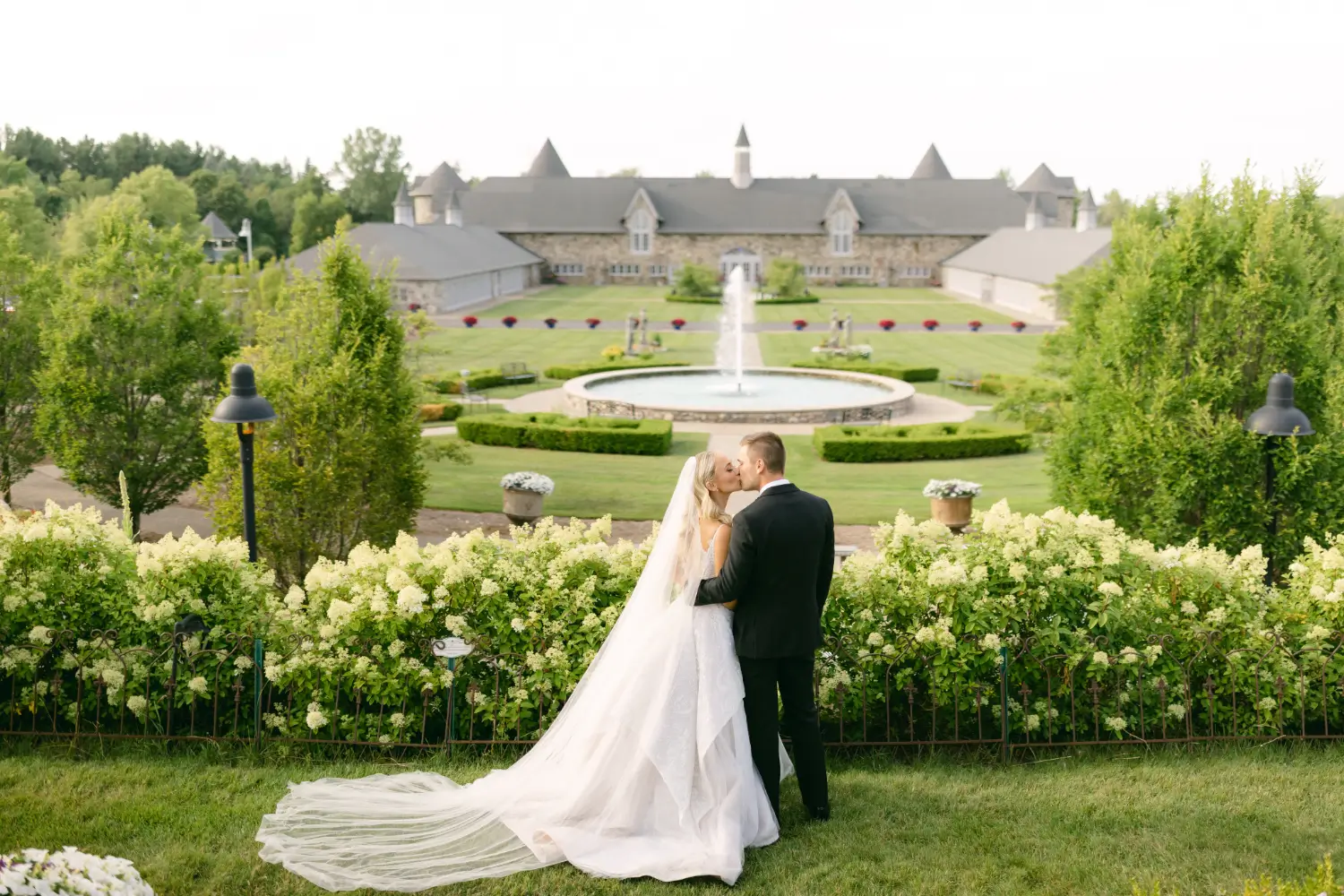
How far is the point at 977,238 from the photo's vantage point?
7888cm

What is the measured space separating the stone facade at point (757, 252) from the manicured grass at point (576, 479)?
55.7 meters

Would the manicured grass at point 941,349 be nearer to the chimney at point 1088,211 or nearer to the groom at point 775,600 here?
the groom at point 775,600

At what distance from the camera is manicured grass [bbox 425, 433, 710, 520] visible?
1881 cm

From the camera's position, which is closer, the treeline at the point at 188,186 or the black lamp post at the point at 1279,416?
the black lamp post at the point at 1279,416

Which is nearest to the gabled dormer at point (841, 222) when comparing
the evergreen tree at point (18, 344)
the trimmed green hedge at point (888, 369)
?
the trimmed green hedge at point (888, 369)

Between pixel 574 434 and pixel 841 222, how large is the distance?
5904cm

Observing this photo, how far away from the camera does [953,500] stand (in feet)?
55.9

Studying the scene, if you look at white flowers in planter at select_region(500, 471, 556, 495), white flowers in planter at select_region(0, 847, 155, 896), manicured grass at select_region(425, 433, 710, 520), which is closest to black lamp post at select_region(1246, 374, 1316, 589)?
white flowers in planter at select_region(0, 847, 155, 896)

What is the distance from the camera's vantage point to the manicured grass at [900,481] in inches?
725

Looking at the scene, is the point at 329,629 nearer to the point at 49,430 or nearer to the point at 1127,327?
the point at 1127,327

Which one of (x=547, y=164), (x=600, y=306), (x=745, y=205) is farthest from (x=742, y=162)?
(x=600, y=306)

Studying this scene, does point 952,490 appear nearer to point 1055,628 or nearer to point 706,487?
point 1055,628

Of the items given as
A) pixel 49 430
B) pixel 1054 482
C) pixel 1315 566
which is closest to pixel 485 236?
pixel 49 430

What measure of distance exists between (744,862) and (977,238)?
77825 mm
